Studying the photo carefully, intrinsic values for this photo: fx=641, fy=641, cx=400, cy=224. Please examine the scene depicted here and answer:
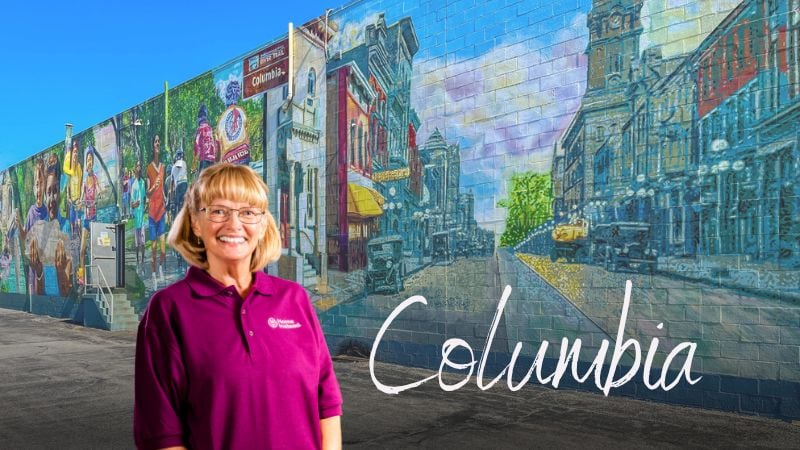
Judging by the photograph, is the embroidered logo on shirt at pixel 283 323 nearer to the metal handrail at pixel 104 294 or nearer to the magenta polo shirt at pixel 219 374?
the magenta polo shirt at pixel 219 374

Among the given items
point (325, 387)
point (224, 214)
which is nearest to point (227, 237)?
point (224, 214)

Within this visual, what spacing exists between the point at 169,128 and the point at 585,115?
42.5ft

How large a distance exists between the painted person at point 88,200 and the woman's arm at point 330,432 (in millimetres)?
21775

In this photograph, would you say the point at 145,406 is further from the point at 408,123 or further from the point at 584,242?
the point at 408,123

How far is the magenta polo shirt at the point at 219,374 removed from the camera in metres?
1.77

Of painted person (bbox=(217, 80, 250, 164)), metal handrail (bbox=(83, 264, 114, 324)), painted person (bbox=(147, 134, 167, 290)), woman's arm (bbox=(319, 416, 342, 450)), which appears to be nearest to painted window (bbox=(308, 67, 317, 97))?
painted person (bbox=(217, 80, 250, 164))

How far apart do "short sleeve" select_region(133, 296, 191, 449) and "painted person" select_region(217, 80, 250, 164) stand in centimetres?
1301

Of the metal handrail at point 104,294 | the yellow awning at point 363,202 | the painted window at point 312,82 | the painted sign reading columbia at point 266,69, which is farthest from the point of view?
the metal handrail at point 104,294

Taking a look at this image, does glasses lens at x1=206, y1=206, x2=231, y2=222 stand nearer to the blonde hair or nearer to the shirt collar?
the blonde hair

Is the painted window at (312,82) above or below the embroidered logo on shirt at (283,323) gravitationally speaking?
above

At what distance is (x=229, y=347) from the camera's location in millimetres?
1811

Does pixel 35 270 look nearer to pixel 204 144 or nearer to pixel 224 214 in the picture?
pixel 204 144

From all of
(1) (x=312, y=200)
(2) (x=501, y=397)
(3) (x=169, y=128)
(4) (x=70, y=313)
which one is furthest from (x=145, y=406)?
(4) (x=70, y=313)

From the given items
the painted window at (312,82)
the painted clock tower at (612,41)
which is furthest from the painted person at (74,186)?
the painted clock tower at (612,41)
